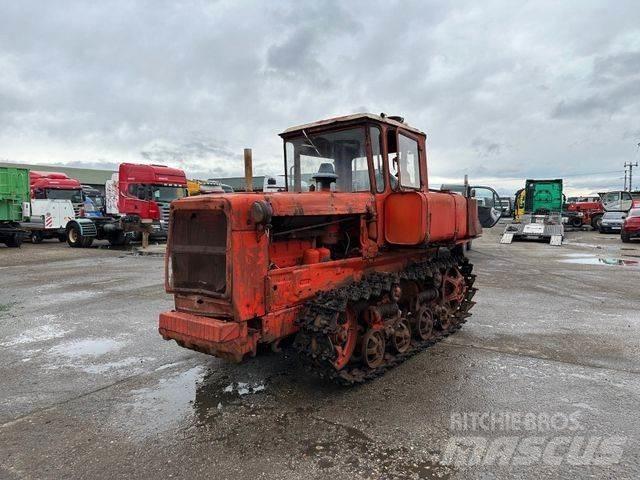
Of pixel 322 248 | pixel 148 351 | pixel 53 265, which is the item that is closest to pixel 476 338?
pixel 322 248

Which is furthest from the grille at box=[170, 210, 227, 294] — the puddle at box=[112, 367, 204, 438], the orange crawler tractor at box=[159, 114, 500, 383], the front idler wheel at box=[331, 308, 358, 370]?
the front idler wheel at box=[331, 308, 358, 370]

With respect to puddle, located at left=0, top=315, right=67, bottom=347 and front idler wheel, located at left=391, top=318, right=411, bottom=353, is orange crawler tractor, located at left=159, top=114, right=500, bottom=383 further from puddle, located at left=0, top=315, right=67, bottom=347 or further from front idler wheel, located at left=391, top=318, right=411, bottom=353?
puddle, located at left=0, top=315, right=67, bottom=347

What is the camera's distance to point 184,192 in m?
20.9

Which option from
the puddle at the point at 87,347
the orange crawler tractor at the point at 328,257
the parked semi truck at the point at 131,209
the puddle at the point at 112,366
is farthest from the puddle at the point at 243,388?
the parked semi truck at the point at 131,209

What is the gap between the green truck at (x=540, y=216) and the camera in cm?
2102

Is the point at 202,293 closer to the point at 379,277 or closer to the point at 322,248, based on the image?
the point at 322,248

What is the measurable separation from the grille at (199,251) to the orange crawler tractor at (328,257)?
0.01 m

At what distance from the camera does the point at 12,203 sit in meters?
18.8

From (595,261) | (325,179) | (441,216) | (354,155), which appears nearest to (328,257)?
(325,179)

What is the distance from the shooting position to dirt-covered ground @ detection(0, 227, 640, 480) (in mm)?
3172

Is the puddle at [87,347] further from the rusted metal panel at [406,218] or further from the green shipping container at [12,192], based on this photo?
the green shipping container at [12,192]

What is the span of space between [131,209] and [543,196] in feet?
68.7

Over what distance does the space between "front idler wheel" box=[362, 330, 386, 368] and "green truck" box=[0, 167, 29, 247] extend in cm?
1902

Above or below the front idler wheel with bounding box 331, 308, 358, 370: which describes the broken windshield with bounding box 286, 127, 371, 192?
above
